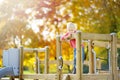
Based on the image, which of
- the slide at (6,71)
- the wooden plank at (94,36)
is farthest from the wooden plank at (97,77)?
the slide at (6,71)

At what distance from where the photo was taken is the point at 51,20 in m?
18.2

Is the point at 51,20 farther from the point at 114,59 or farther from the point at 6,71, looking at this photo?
the point at 114,59

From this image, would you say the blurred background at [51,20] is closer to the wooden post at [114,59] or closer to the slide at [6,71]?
the slide at [6,71]

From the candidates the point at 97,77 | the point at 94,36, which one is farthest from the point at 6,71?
the point at 94,36

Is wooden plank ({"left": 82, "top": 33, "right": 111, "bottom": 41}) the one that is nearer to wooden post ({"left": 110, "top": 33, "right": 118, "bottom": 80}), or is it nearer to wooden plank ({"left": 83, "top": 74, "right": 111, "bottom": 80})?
wooden post ({"left": 110, "top": 33, "right": 118, "bottom": 80})

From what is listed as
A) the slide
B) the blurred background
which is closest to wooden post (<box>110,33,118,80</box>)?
the slide

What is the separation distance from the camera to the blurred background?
16375 mm

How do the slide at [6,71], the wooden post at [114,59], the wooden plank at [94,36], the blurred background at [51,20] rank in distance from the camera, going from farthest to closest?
1. the blurred background at [51,20]
2. the slide at [6,71]
3. the wooden post at [114,59]
4. the wooden plank at [94,36]

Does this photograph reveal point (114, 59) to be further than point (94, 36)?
Yes

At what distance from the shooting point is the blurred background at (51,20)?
1638 cm

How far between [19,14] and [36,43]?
165 cm

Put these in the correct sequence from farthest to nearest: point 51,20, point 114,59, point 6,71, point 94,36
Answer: point 51,20
point 6,71
point 114,59
point 94,36

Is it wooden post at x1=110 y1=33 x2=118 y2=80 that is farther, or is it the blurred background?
the blurred background

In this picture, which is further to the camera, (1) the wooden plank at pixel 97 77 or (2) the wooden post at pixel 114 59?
(2) the wooden post at pixel 114 59
